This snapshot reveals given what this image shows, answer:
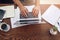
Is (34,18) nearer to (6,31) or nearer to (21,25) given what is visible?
(21,25)

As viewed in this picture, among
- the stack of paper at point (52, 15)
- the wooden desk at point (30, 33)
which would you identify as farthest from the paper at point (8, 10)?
the stack of paper at point (52, 15)

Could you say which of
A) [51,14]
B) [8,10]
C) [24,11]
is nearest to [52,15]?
[51,14]

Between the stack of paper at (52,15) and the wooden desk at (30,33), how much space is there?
0.15 ft

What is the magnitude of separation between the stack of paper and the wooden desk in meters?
0.05

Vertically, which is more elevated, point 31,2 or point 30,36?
point 31,2

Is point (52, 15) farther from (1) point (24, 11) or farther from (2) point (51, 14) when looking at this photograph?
(1) point (24, 11)

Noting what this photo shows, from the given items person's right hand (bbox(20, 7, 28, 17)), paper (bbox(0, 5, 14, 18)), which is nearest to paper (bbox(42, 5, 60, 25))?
person's right hand (bbox(20, 7, 28, 17))

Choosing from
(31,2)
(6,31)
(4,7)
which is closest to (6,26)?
(6,31)

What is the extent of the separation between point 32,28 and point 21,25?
0.30 feet

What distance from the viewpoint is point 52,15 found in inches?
57.6

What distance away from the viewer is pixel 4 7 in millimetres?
1485

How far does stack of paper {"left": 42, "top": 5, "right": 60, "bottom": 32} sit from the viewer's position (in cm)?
143

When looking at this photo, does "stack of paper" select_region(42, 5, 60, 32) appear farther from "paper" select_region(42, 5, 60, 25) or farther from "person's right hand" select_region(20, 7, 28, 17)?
"person's right hand" select_region(20, 7, 28, 17)

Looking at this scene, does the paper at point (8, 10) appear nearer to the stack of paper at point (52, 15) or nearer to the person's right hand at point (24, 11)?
the person's right hand at point (24, 11)
